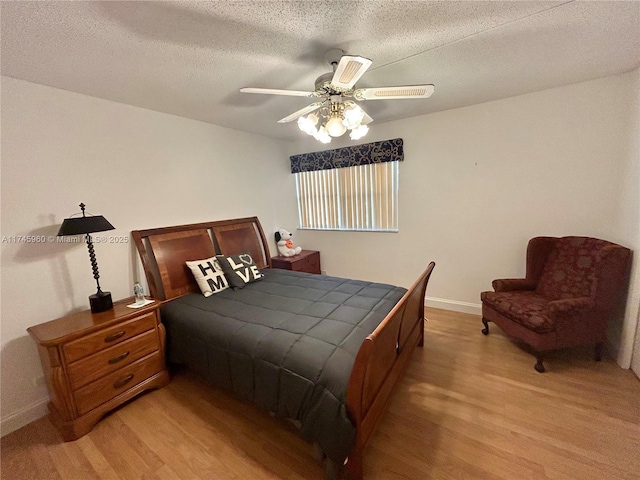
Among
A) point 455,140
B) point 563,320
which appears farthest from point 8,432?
point 455,140

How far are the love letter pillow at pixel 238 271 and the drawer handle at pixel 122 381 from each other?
1.09 metres

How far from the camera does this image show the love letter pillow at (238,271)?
2775 mm

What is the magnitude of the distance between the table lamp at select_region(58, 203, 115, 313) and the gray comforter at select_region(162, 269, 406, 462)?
47 cm

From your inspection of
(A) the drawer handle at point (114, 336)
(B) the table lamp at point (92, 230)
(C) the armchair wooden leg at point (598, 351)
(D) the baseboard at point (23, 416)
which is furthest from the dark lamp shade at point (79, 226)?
(C) the armchair wooden leg at point (598, 351)

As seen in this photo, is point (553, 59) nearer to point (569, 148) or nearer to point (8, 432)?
point (569, 148)

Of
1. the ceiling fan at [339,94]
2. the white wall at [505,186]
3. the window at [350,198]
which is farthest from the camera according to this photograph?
the window at [350,198]

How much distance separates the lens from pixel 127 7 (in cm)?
125

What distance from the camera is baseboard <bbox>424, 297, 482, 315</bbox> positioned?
3.22 metres

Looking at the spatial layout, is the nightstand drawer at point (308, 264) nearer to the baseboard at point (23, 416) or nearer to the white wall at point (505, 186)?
the white wall at point (505, 186)

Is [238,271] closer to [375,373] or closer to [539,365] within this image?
[375,373]

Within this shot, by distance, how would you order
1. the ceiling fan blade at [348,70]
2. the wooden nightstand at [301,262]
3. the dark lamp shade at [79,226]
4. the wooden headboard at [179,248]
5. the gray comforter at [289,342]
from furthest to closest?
the wooden nightstand at [301,262] < the wooden headboard at [179,248] < the dark lamp shade at [79,226] < the gray comforter at [289,342] < the ceiling fan blade at [348,70]

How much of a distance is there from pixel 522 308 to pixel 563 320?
27 centimetres

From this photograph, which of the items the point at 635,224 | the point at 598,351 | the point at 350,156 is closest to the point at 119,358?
the point at 350,156

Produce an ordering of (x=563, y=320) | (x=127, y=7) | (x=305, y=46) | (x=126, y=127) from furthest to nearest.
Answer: (x=126, y=127), (x=563, y=320), (x=305, y=46), (x=127, y=7)
